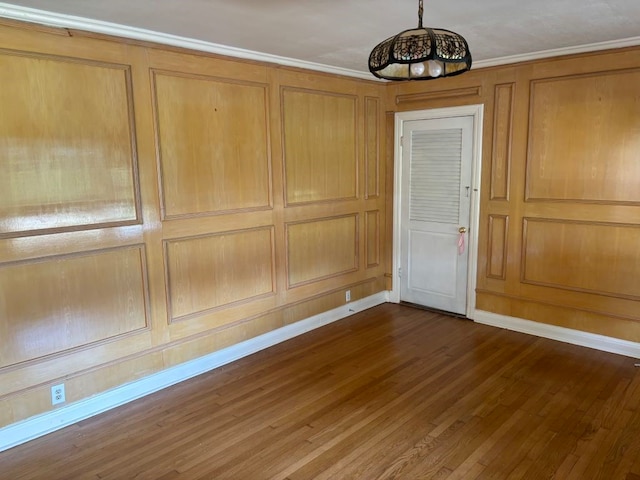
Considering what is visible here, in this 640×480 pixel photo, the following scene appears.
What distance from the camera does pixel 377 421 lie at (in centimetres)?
291

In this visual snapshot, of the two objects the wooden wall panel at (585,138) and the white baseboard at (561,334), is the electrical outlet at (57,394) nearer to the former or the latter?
the white baseboard at (561,334)

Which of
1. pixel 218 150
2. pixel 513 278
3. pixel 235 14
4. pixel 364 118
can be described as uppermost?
pixel 235 14

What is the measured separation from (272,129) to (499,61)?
82.8 inches

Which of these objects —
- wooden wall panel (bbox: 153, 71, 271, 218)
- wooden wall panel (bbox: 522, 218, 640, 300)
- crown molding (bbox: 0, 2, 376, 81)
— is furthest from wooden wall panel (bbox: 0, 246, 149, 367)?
wooden wall panel (bbox: 522, 218, 640, 300)

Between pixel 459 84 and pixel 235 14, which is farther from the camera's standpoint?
pixel 459 84

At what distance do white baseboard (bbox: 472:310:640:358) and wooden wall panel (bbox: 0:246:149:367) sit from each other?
320 centimetres

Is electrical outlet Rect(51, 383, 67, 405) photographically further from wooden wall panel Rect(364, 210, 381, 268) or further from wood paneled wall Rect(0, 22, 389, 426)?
wooden wall panel Rect(364, 210, 381, 268)

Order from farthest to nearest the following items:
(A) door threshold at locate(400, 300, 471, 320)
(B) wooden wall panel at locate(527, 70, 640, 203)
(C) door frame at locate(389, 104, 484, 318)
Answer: (A) door threshold at locate(400, 300, 471, 320)
(C) door frame at locate(389, 104, 484, 318)
(B) wooden wall panel at locate(527, 70, 640, 203)

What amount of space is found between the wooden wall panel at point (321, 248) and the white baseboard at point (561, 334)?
4.73 ft

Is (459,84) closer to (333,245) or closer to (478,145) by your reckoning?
(478,145)

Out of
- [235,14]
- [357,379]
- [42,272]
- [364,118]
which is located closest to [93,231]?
[42,272]

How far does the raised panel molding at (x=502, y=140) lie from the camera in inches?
164

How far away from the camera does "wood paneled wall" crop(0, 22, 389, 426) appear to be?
2.67 meters

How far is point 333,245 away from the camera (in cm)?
465
